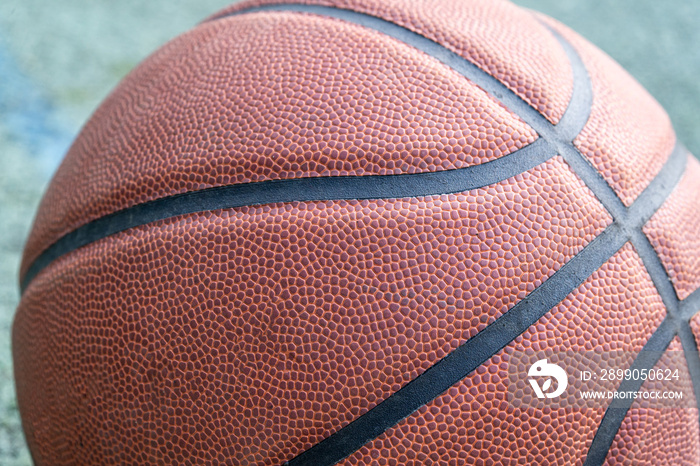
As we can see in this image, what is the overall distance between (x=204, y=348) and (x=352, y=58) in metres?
0.50

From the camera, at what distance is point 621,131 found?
1.01 meters

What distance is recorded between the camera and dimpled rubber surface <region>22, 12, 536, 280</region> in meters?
0.89

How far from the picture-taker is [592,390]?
85 cm

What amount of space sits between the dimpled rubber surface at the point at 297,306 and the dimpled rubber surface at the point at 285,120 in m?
0.07

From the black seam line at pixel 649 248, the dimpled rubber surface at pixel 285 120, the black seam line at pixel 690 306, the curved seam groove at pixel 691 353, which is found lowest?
the curved seam groove at pixel 691 353

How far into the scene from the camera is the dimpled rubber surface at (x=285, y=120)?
0.89m

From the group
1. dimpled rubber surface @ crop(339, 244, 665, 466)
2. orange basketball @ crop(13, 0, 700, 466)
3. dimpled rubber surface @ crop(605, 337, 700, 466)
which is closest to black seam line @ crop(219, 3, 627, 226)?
orange basketball @ crop(13, 0, 700, 466)

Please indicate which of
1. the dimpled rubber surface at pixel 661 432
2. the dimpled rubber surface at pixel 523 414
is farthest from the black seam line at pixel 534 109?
the dimpled rubber surface at pixel 661 432

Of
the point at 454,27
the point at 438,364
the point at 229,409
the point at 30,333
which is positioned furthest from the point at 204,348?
the point at 454,27

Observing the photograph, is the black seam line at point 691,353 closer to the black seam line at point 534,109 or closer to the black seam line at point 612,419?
the black seam line at point 612,419

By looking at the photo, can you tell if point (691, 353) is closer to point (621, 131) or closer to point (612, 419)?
point (612, 419)

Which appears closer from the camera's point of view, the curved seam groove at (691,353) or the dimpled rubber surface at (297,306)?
the dimpled rubber surface at (297,306)

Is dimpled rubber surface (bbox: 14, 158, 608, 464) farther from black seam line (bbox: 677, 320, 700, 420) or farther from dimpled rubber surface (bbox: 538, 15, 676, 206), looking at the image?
black seam line (bbox: 677, 320, 700, 420)

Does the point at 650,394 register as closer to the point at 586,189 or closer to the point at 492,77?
the point at 586,189
